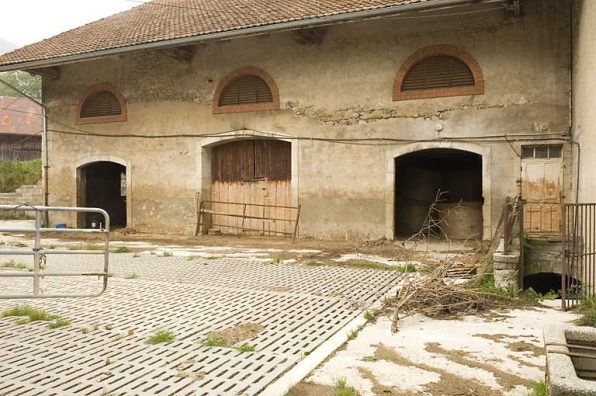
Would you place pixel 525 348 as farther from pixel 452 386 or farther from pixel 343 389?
pixel 343 389

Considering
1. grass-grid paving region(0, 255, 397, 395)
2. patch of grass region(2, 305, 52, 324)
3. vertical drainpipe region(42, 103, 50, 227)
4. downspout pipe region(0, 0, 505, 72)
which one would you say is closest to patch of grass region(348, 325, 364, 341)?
grass-grid paving region(0, 255, 397, 395)

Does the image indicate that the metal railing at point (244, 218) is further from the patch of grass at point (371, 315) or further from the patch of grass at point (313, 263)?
the patch of grass at point (371, 315)

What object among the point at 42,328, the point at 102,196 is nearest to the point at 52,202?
the point at 102,196

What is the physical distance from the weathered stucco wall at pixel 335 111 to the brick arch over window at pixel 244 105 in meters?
0.17

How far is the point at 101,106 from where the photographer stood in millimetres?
14461

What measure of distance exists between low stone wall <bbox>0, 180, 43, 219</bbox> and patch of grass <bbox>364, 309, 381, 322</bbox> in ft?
48.5

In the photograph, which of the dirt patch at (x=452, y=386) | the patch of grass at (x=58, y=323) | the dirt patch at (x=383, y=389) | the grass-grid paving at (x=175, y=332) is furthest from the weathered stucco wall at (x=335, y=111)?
the dirt patch at (x=383, y=389)

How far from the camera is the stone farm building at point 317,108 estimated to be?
10.0m

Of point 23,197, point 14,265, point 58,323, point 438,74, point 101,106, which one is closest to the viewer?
point 58,323

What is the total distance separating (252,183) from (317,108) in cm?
275

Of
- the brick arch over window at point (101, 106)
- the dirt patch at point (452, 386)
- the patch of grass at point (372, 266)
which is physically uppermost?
the brick arch over window at point (101, 106)

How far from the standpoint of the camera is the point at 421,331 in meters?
4.44

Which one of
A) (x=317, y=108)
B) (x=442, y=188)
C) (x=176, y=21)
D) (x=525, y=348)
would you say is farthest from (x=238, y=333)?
(x=442, y=188)

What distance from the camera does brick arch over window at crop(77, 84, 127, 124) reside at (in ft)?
46.2
